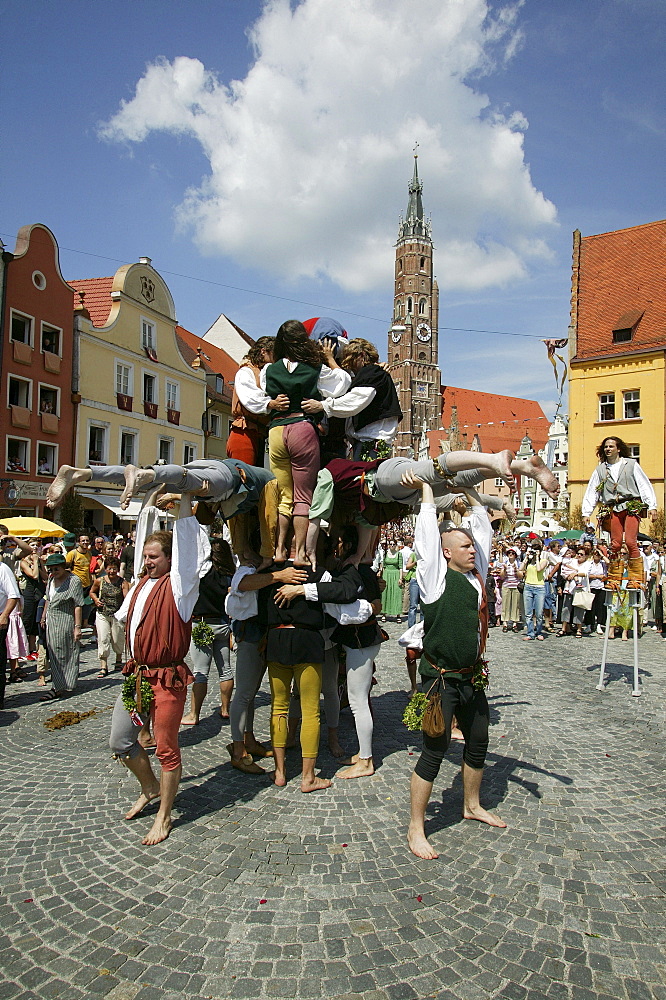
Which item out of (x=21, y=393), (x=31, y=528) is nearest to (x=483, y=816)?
(x=31, y=528)

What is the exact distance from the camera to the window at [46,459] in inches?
860

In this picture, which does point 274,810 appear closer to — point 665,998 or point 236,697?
point 236,697

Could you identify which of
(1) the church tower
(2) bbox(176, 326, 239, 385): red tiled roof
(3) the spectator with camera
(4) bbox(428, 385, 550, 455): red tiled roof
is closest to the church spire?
(1) the church tower

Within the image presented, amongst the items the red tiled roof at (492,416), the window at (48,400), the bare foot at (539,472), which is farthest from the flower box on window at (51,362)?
the red tiled roof at (492,416)

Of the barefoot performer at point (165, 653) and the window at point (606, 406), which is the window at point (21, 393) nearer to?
the barefoot performer at point (165, 653)

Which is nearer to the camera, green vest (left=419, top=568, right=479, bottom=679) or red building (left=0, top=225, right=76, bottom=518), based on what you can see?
green vest (left=419, top=568, right=479, bottom=679)

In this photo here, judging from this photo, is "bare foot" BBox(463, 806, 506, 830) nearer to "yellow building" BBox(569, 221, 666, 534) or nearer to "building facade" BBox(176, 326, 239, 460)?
"yellow building" BBox(569, 221, 666, 534)

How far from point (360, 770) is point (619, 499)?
16.3 feet

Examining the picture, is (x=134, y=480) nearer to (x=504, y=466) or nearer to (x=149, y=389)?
(x=504, y=466)

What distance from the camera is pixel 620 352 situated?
29875 millimetres

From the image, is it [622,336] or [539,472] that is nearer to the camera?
[539,472]

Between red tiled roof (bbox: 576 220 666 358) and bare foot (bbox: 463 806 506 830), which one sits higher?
red tiled roof (bbox: 576 220 666 358)

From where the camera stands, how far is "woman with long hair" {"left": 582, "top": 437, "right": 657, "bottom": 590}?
301 inches

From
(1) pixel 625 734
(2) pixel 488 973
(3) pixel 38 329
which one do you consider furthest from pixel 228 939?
(3) pixel 38 329
